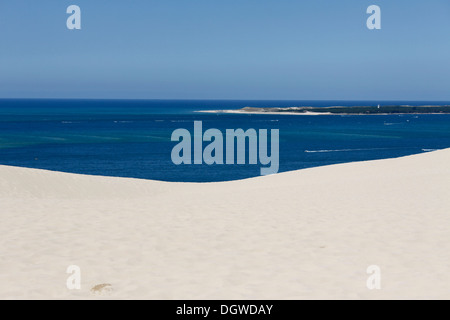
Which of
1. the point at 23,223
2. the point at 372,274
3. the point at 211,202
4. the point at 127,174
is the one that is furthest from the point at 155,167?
the point at 372,274

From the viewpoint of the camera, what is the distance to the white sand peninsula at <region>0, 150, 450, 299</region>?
7.41m

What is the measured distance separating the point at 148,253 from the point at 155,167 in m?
39.6

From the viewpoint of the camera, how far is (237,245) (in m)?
9.88

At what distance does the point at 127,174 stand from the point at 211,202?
2964 centimetres

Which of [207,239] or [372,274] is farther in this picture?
[207,239]

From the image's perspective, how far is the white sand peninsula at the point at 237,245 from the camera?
7410 mm

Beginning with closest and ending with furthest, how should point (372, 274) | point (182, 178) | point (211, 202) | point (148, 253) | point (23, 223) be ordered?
1. point (372, 274)
2. point (148, 253)
3. point (23, 223)
4. point (211, 202)
5. point (182, 178)

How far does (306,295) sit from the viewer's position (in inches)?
279

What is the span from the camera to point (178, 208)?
14328mm
